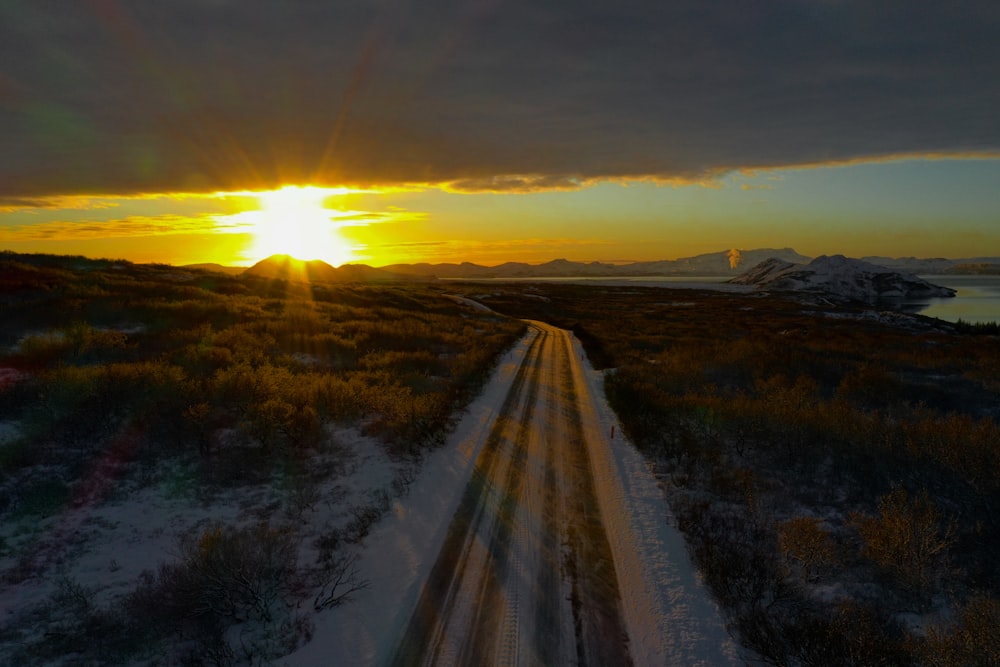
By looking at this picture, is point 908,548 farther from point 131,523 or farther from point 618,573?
point 131,523

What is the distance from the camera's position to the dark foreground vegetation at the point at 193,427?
6.17 meters

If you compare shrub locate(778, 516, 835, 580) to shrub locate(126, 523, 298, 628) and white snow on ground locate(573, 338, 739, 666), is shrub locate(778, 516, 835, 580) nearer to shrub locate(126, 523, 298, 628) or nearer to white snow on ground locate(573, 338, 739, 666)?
white snow on ground locate(573, 338, 739, 666)

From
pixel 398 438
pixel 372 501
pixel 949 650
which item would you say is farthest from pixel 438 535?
pixel 949 650

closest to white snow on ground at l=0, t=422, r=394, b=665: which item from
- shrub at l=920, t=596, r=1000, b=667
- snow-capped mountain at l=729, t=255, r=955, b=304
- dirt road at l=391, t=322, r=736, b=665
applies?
dirt road at l=391, t=322, r=736, b=665

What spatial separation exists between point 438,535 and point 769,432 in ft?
32.9

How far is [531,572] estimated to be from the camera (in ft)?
23.5

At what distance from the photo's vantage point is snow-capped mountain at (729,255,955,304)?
440 ft

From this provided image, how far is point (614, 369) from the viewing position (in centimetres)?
2506

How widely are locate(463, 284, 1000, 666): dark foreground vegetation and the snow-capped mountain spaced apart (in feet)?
442

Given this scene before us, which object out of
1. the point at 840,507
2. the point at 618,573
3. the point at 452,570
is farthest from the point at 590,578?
the point at 840,507

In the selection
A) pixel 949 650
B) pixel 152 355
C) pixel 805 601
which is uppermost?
pixel 152 355

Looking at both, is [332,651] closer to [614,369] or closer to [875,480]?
[875,480]

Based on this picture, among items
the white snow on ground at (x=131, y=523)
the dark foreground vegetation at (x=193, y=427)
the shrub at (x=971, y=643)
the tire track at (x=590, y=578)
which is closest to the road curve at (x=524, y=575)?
the tire track at (x=590, y=578)

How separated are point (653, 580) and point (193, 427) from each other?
11474mm
